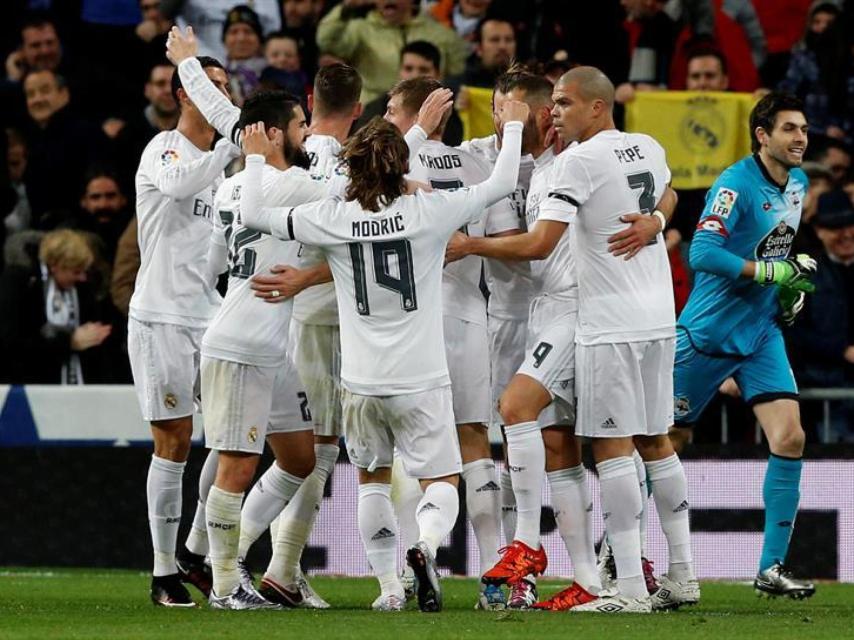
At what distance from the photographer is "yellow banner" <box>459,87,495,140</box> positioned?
14.2 m

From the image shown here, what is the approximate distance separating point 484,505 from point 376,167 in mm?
2027

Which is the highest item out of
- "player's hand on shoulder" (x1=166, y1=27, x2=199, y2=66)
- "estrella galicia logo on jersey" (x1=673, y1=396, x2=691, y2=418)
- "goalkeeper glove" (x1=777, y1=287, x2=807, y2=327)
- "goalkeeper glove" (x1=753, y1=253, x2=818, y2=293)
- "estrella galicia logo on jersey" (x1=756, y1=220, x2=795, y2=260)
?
"player's hand on shoulder" (x1=166, y1=27, x2=199, y2=66)

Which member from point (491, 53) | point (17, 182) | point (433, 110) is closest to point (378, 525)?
point (433, 110)

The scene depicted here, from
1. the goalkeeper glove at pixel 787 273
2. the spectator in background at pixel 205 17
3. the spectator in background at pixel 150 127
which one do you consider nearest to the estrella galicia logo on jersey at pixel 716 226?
the goalkeeper glove at pixel 787 273

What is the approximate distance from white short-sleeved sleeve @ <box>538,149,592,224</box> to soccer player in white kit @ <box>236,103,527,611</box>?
0.92 ft

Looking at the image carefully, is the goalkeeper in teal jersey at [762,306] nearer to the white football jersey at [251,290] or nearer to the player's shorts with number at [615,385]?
the player's shorts with number at [615,385]

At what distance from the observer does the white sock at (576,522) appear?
9250mm

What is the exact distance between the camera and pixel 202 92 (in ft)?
31.0

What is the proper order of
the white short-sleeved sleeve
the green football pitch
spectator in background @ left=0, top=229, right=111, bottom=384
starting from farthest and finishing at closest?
spectator in background @ left=0, top=229, right=111, bottom=384
the white short-sleeved sleeve
the green football pitch

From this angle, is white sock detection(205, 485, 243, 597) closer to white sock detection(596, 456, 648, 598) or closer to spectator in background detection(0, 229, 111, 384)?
white sock detection(596, 456, 648, 598)

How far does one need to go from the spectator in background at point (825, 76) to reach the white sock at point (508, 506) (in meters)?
6.35

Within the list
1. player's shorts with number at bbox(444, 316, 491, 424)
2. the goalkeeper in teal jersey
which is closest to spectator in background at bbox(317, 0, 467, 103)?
the goalkeeper in teal jersey

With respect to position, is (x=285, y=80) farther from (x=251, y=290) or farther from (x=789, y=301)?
(x=251, y=290)

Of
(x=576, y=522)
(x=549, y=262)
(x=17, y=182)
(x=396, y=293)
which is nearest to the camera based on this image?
(x=396, y=293)
